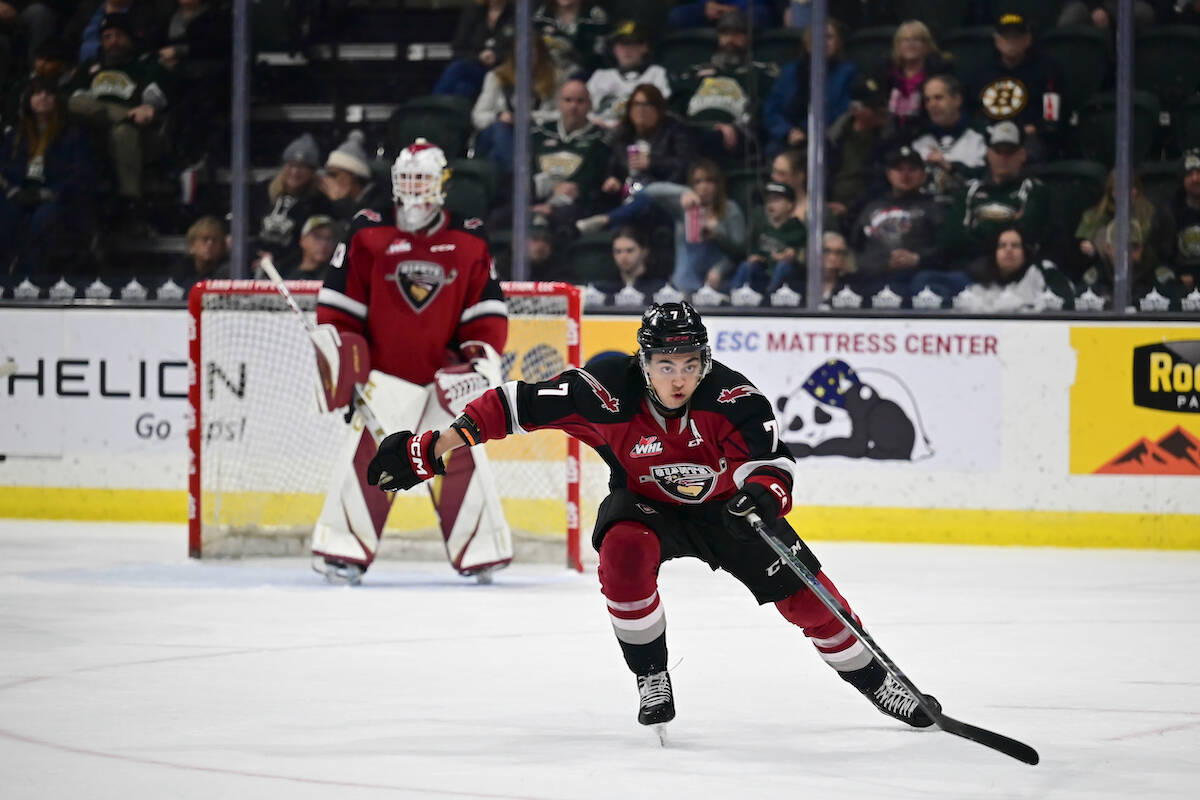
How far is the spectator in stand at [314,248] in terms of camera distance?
7.97 m

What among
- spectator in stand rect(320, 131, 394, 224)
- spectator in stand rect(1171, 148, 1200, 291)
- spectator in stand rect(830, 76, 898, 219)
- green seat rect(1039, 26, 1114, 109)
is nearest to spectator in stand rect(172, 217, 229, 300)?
spectator in stand rect(320, 131, 394, 224)

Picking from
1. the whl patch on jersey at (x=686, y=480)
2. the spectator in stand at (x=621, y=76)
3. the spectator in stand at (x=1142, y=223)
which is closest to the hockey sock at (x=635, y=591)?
the whl patch on jersey at (x=686, y=480)

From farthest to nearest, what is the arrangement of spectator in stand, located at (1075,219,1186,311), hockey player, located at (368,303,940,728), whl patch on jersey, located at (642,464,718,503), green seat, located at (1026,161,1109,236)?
1. green seat, located at (1026,161,1109,236)
2. spectator in stand, located at (1075,219,1186,311)
3. whl patch on jersey, located at (642,464,718,503)
4. hockey player, located at (368,303,940,728)

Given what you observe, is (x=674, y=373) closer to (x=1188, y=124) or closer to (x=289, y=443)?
(x=289, y=443)

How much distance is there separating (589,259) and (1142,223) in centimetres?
226

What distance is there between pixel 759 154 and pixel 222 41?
2.36 metres

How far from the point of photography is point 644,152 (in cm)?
779

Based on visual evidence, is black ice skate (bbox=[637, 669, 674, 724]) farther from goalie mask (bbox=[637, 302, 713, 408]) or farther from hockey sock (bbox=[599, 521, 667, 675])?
goalie mask (bbox=[637, 302, 713, 408])

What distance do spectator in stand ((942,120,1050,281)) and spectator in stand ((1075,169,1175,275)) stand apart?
0.19 m

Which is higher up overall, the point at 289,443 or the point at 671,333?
the point at 671,333

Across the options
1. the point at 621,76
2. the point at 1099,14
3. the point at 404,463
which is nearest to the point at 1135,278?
the point at 1099,14

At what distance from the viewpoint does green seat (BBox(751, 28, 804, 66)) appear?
753cm

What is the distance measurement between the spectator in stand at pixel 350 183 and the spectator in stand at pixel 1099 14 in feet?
9.69

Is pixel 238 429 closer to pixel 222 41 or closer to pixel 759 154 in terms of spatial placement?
pixel 222 41
